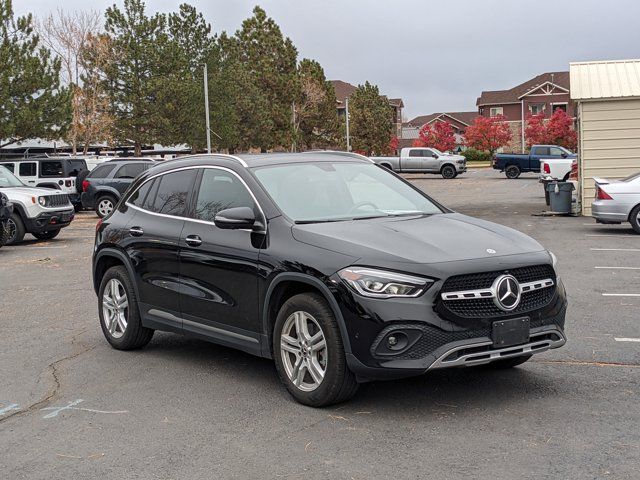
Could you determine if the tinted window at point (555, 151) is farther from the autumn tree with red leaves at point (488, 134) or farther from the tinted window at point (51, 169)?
the autumn tree with red leaves at point (488, 134)

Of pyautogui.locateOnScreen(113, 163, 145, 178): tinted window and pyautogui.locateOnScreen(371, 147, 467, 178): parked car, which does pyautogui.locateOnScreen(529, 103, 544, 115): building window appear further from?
pyautogui.locateOnScreen(113, 163, 145, 178): tinted window

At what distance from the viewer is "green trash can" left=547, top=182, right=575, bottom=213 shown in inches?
909

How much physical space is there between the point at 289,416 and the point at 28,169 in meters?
23.8

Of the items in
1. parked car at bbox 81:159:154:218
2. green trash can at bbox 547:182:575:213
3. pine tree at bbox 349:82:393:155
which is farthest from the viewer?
pine tree at bbox 349:82:393:155

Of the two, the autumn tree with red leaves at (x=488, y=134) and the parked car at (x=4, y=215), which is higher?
the autumn tree with red leaves at (x=488, y=134)

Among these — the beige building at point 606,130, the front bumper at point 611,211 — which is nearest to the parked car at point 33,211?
the front bumper at point 611,211

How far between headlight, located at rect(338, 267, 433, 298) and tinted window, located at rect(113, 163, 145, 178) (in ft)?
72.7

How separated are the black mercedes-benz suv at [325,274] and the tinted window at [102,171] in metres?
19.5

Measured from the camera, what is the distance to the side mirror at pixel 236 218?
6.23 metres

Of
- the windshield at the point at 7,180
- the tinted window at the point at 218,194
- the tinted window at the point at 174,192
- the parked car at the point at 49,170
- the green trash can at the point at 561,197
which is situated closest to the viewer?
the tinted window at the point at 218,194

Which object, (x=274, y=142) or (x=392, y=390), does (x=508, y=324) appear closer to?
(x=392, y=390)

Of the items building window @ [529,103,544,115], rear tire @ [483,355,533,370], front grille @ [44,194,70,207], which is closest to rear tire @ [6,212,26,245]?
front grille @ [44,194,70,207]

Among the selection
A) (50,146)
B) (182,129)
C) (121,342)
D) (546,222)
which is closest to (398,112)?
(50,146)

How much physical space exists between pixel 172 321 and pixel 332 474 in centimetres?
296
